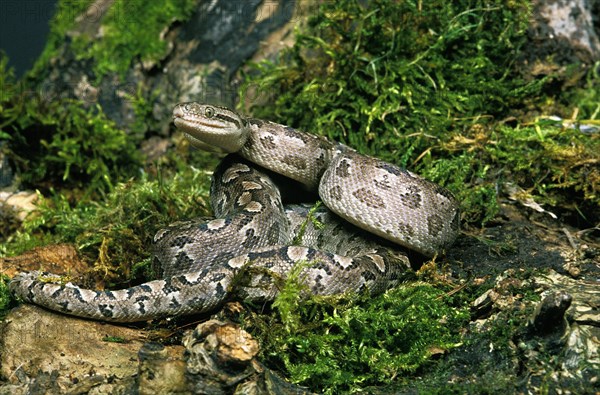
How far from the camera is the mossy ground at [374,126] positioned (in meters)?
7.88

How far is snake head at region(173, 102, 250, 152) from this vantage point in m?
6.95

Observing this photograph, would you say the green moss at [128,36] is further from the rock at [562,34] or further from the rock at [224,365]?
the rock at [224,365]

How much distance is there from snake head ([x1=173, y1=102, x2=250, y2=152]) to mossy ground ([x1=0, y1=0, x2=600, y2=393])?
1.35 metres

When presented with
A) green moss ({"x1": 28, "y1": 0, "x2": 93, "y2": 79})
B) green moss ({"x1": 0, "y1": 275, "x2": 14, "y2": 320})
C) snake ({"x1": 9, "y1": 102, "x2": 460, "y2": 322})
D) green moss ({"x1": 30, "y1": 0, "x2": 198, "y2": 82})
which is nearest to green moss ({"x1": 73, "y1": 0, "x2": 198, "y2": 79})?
green moss ({"x1": 30, "y1": 0, "x2": 198, "y2": 82})

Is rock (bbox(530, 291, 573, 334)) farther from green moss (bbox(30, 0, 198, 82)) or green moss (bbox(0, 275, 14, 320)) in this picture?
green moss (bbox(30, 0, 198, 82))

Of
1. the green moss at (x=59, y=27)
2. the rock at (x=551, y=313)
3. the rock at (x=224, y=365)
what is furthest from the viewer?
the green moss at (x=59, y=27)

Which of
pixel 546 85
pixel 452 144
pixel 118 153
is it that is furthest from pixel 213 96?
pixel 546 85

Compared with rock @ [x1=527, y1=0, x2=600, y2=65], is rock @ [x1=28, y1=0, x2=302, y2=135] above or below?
below

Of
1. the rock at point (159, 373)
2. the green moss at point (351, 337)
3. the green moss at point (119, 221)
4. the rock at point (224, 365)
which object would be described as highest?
the rock at point (224, 365)

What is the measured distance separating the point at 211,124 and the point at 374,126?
2.82 m

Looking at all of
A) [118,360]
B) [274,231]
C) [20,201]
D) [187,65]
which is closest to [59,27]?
[187,65]

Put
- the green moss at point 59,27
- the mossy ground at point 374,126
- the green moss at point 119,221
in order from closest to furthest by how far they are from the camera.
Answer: the green moss at point 119,221 → the mossy ground at point 374,126 → the green moss at point 59,27

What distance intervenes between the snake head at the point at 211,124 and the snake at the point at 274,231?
0.01 metres

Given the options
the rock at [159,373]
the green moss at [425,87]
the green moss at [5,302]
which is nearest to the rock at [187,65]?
the green moss at [425,87]
